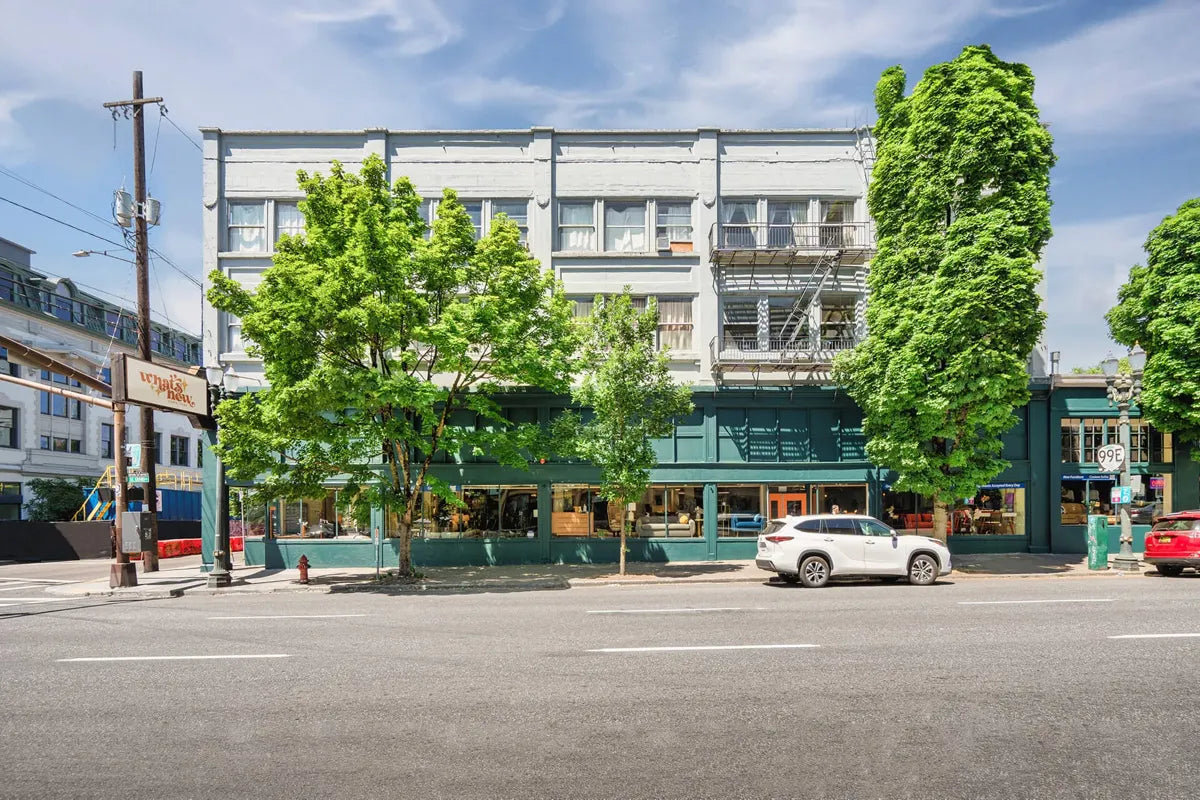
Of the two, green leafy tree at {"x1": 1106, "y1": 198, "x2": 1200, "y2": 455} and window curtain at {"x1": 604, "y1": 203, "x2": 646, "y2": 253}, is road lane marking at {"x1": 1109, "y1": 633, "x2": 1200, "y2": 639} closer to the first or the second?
green leafy tree at {"x1": 1106, "y1": 198, "x2": 1200, "y2": 455}

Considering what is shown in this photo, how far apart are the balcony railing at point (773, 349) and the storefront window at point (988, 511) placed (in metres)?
6.20

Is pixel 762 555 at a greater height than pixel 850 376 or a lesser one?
lesser

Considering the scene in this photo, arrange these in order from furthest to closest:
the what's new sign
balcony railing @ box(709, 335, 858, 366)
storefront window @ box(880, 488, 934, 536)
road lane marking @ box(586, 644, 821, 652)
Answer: storefront window @ box(880, 488, 934, 536), balcony railing @ box(709, 335, 858, 366), the what's new sign, road lane marking @ box(586, 644, 821, 652)

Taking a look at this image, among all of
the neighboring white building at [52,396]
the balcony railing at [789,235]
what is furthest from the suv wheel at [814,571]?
the neighboring white building at [52,396]

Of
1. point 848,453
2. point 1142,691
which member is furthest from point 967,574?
point 1142,691

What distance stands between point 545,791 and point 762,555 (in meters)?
12.2

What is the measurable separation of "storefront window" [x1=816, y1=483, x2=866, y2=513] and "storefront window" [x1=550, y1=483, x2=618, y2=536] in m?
6.51

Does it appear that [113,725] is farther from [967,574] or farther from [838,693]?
[967,574]

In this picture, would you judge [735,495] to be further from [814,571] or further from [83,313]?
[83,313]

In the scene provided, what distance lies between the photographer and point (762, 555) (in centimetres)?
1642

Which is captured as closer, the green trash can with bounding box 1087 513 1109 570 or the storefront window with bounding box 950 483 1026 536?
the green trash can with bounding box 1087 513 1109 570

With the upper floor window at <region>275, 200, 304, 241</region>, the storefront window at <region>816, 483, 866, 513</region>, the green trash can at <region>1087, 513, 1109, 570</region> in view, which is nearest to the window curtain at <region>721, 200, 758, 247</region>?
the storefront window at <region>816, 483, 866, 513</region>

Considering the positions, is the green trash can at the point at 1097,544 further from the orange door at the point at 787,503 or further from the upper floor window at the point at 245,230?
the upper floor window at the point at 245,230

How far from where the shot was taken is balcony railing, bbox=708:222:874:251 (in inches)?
891
